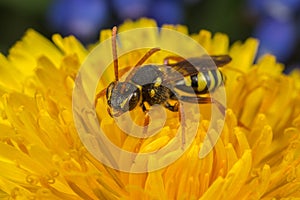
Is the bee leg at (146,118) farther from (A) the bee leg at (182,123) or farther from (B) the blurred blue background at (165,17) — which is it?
(B) the blurred blue background at (165,17)

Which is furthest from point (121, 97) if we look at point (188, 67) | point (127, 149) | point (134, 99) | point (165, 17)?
point (165, 17)

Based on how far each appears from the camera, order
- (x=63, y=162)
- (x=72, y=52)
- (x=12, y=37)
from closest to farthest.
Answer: (x=63, y=162) < (x=72, y=52) < (x=12, y=37)

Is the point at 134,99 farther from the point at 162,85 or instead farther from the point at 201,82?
the point at 201,82

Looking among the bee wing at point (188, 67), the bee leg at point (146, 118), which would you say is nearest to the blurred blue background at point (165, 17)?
the bee wing at point (188, 67)

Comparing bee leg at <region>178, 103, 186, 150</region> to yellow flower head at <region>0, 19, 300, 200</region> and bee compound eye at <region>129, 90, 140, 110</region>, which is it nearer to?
yellow flower head at <region>0, 19, 300, 200</region>

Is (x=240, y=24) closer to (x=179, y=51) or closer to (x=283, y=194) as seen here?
(x=179, y=51)

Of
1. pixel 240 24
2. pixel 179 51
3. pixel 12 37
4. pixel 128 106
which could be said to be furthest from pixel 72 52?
pixel 240 24

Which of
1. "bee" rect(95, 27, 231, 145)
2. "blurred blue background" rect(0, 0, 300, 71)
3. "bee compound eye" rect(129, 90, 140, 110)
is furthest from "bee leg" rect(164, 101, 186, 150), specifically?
"blurred blue background" rect(0, 0, 300, 71)

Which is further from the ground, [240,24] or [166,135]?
[240,24]
